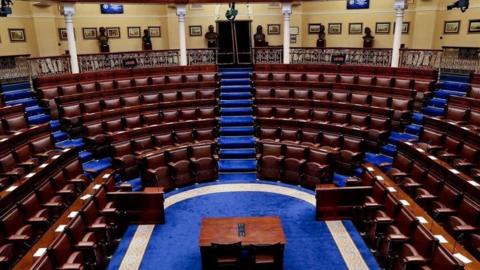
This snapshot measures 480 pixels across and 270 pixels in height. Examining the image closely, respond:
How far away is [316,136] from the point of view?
396 inches

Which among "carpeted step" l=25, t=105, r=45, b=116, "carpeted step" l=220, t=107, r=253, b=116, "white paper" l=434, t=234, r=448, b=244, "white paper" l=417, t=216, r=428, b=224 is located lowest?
"white paper" l=434, t=234, r=448, b=244

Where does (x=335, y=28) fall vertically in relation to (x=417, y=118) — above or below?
above

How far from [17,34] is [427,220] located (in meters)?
15.1

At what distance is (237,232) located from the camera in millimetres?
6414

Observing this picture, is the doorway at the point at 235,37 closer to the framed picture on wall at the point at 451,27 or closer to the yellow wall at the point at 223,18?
the yellow wall at the point at 223,18

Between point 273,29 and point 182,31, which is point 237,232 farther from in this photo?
point 273,29

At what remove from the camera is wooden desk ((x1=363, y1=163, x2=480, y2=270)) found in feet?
16.8

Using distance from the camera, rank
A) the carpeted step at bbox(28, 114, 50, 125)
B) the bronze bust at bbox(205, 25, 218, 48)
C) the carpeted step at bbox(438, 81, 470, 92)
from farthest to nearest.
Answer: the bronze bust at bbox(205, 25, 218, 48), the carpeted step at bbox(438, 81, 470, 92), the carpeted step at bbox(28, 114, 50, 125)

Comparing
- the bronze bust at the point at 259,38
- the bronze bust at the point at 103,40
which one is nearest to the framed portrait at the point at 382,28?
the bronze bust at the point at 259,38

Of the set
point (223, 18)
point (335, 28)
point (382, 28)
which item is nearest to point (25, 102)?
point (223, 18)

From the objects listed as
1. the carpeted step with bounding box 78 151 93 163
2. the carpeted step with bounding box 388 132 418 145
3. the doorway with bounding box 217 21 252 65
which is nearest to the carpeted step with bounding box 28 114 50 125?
the carpeted step with bounding box 78 151 93 163

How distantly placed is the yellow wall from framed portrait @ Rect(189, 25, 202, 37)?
0.13 m

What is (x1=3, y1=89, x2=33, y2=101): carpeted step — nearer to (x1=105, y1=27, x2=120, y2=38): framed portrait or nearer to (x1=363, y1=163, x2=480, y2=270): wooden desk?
(x1=105, y1=27, x2=120, y2=38): framed portrait

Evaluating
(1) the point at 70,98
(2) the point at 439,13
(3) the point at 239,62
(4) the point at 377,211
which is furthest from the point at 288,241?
(2) the point at 439,13
